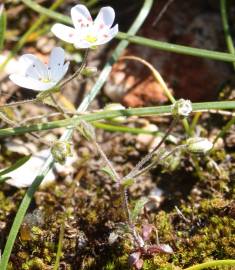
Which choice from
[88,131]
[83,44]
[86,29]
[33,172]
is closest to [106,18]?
[86,29]

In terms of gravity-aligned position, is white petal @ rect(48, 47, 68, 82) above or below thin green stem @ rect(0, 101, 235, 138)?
above

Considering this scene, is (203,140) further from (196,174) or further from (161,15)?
(161,15)

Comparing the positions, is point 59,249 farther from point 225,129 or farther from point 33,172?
point 225,129

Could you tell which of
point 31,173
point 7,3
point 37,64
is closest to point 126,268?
point 31,173

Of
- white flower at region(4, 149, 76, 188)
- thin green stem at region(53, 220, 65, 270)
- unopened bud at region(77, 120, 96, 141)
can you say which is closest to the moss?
thin green stem at region(53, 220, 65, 270)

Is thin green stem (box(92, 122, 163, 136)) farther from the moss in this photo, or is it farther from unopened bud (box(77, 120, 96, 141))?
the moss

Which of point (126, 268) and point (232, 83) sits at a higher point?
point (232, 83)
